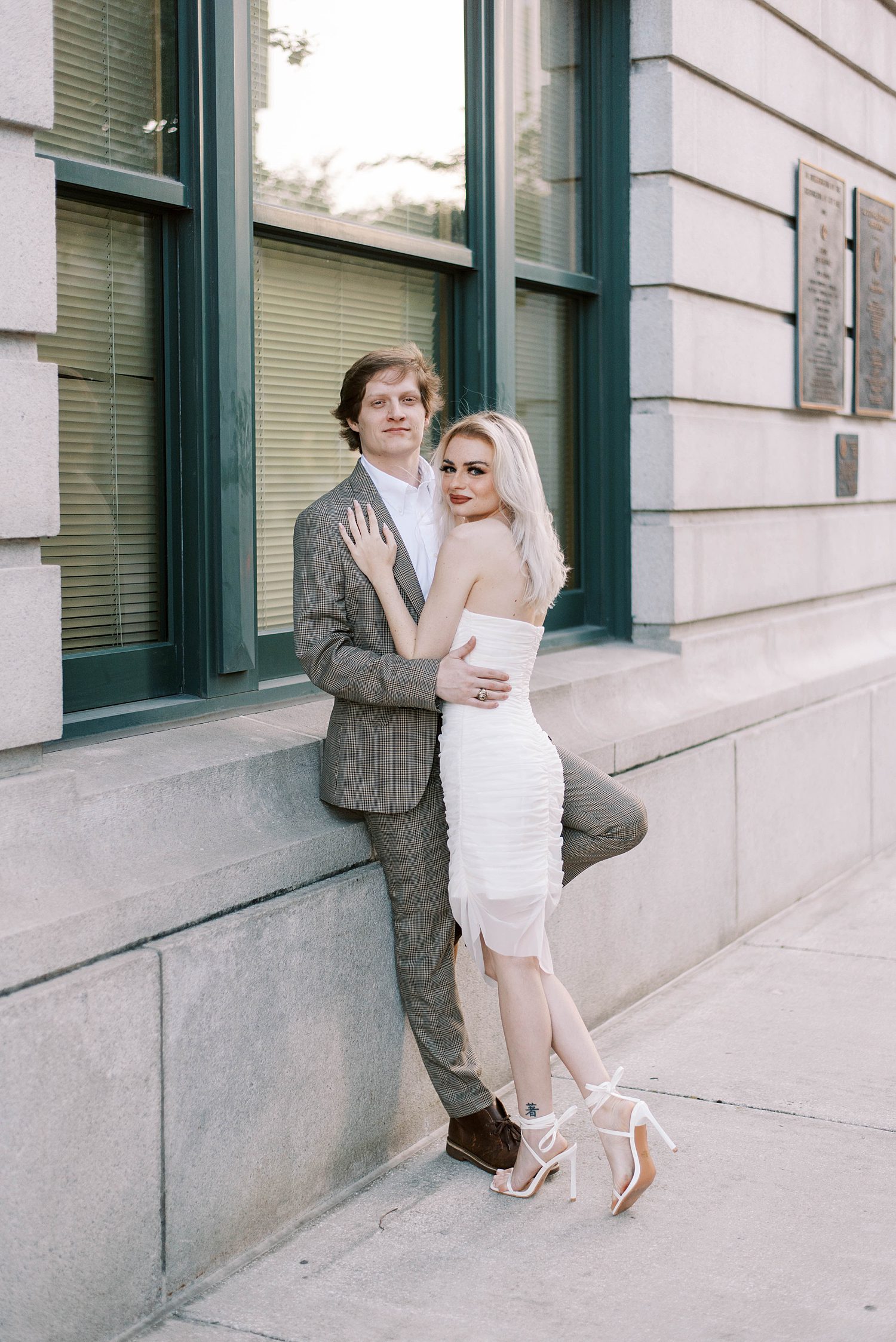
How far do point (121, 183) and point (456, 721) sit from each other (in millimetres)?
1763

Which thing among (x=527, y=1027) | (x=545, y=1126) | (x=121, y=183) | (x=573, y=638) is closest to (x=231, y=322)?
(x=121, y=183)

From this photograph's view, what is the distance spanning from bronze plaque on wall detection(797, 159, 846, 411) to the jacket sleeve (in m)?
4.57

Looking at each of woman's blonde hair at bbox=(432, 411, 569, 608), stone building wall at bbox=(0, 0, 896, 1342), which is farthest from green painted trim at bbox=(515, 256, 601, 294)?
woman's blonde hair at bbox=(432, 411, 569, 608)

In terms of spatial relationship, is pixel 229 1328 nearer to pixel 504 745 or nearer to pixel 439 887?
pixel 439 887

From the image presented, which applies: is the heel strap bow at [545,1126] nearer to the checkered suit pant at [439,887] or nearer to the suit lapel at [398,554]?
the checkered suit pant at [439,887]

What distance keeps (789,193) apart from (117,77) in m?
4.50

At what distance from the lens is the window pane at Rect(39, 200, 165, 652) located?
13.4 feet

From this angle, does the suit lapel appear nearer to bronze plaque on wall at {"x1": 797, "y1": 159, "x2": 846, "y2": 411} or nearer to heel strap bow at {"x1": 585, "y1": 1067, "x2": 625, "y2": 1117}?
heel strap bow at {"x1": 585, "y1": 1067, "x2": 625, "y2": 1117}

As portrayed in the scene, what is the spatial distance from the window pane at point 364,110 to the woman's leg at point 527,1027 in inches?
101

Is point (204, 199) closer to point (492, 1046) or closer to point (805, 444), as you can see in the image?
point (492, 1046)

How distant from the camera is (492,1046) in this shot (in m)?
4.90

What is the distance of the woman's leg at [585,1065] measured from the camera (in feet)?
13.1

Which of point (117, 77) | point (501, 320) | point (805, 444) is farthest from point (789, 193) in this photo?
point (117, 77)

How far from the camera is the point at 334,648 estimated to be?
3.94 meters
